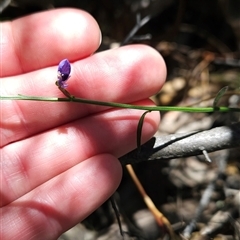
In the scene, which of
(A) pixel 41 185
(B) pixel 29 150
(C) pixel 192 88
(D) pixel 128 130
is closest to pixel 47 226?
(A) pixel 41 185

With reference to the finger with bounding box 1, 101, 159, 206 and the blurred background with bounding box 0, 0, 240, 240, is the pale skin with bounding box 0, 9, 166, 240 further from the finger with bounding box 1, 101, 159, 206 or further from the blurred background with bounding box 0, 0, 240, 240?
the blurred background with bounding box 0, 0, 240, 240

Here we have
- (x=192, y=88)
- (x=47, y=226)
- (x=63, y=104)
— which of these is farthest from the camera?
(x=192, y=88)

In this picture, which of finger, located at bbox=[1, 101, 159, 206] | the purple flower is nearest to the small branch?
finger, located at bbox=[1, 101, 159, 206]

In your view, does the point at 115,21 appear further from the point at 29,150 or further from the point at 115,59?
the point at 29,150

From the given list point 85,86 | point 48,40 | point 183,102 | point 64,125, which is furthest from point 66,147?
point 183,102

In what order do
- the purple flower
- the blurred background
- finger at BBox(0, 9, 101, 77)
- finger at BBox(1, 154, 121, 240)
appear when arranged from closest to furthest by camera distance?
the purple flower, finger at BBox(1, 154, 121, 240), finger at BBox(0, 9, 101, 77), the blurred background

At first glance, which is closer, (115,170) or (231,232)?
(115,170)

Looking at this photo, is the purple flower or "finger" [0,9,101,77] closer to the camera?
the purple flower

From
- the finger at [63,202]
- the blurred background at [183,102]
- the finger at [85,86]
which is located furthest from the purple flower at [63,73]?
A: the blurred background at [183,102]
